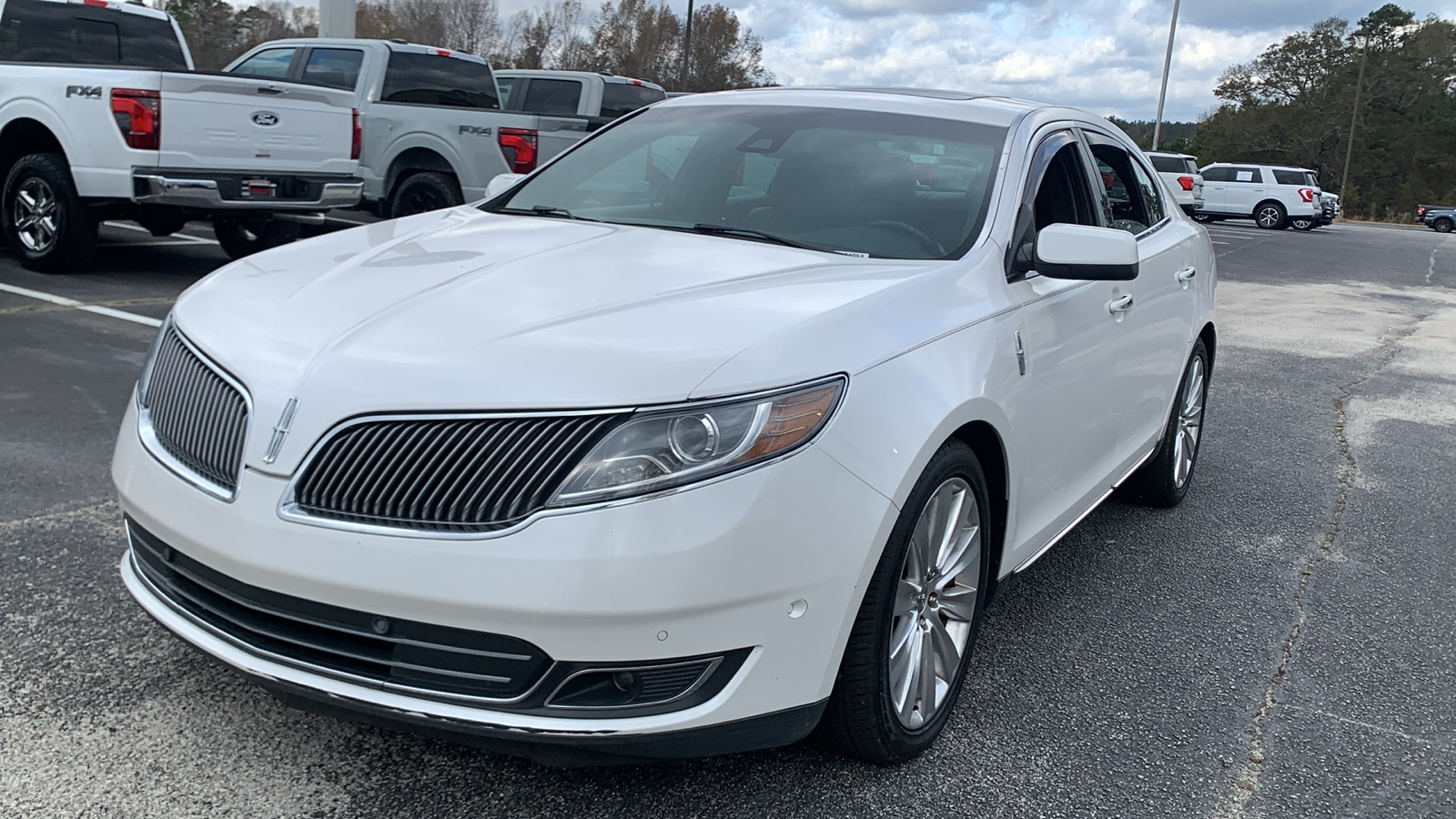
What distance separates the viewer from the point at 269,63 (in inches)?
494

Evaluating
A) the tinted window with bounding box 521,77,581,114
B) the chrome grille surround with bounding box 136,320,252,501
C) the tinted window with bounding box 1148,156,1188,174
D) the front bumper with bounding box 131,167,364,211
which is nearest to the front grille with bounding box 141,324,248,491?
the chrome grille surround with bounding box 136,320,252,501

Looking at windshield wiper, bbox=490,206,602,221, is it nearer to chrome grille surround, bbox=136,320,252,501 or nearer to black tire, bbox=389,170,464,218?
chrome grille surround, bbox=136,320,252,501

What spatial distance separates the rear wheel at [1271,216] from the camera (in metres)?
38.7

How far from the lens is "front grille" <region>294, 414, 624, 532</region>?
2.22 meters

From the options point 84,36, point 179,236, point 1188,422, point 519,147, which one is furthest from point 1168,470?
point 179,236

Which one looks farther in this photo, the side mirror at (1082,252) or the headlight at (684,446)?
the side mirror at (1082,252)

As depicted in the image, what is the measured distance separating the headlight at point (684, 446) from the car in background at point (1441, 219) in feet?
184

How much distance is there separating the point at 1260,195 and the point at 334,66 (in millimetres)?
34320

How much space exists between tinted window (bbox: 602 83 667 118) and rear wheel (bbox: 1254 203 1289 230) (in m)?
29.5

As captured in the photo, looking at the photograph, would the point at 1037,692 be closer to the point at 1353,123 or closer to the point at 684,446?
the point at 684,446

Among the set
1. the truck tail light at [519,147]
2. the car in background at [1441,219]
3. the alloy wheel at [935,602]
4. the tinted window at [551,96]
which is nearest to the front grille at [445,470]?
the alloy wheel at [935,602]

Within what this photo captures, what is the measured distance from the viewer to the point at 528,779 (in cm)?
269

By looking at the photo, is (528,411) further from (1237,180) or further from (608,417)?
(1237,180)

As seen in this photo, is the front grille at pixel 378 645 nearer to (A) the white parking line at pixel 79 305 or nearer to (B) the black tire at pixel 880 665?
(B) the black tire at pixel 880 665
